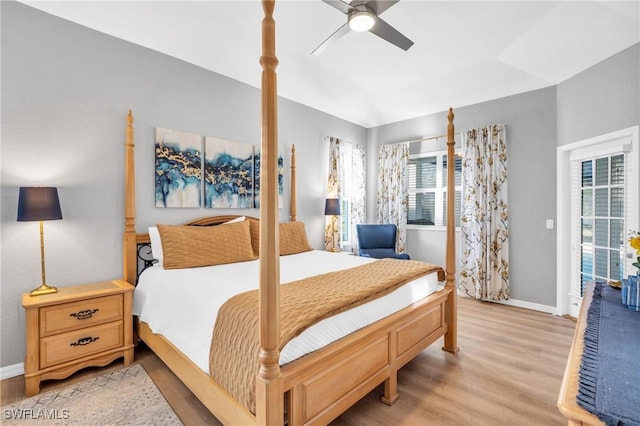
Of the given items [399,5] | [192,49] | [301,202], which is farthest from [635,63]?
[192,49]

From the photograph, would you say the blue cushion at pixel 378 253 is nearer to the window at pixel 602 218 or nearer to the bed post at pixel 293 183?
the bed post at pixel 293 183

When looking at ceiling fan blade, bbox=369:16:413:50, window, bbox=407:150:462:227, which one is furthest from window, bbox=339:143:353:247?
ceiling fan blade, bbox=369:16:413:50

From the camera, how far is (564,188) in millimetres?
3598

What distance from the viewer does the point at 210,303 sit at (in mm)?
1798

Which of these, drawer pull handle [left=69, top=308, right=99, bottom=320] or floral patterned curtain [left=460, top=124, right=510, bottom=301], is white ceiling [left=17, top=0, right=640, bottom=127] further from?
drawer pull handle [left=69, top=308, right=99, bottom=320]

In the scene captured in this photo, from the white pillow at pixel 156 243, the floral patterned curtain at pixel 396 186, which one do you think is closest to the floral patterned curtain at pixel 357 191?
the floral patterned curtain at pixel 396 186

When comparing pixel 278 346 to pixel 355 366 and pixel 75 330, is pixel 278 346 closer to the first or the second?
pixel 355 366

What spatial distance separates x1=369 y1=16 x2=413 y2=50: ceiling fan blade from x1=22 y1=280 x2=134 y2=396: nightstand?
2784 millimetres

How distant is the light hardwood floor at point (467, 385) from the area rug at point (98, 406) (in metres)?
0.09

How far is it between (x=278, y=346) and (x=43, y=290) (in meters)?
2.13

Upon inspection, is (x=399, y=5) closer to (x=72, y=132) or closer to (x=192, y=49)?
(x=192, y=49)

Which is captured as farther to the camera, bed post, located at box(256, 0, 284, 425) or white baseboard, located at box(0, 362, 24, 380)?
white baseboard, located at box(0, 362, 24, 380)

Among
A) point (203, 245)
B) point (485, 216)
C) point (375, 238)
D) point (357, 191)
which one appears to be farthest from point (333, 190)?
point (203, 245)

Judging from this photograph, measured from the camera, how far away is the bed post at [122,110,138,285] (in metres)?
2.73
